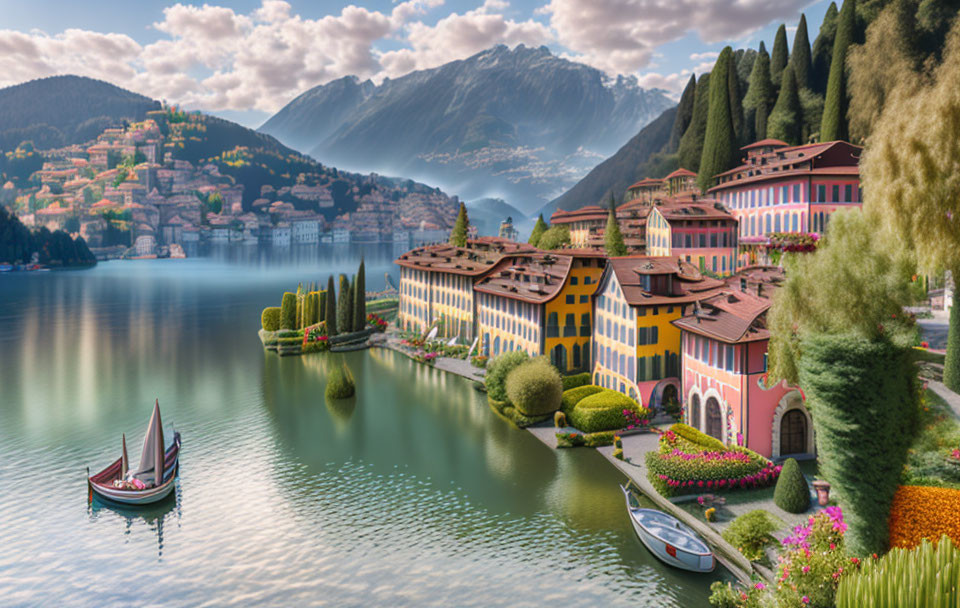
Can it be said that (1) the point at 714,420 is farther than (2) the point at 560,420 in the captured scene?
No

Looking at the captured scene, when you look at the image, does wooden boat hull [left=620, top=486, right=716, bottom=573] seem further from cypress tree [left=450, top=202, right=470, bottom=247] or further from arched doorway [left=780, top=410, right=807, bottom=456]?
cypress tree [left=450, top=202, right=470, bottom=247]

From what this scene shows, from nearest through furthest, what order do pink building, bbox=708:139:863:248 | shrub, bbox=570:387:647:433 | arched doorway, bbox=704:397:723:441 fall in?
arched doorway, bbox=704:397:723:441, shrub, bbox=570:387:647:433, pink building, bbox=708:139:863:248

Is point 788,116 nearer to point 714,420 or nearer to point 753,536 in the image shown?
point 714,420

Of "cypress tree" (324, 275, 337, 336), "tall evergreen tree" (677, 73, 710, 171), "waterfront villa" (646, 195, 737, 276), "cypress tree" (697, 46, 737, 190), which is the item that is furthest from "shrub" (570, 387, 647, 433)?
"tall evergreen tree" (677, 73, 710, 171)

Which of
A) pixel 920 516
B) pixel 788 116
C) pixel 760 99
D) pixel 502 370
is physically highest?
pixel 760 99

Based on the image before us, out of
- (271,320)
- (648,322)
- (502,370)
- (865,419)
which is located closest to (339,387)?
(502,370)

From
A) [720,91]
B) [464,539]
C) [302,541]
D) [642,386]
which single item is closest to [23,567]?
[302,541]

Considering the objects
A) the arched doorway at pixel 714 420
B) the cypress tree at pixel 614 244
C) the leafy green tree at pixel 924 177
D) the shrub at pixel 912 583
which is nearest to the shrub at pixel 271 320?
the cypress tree at pixel 614 244
